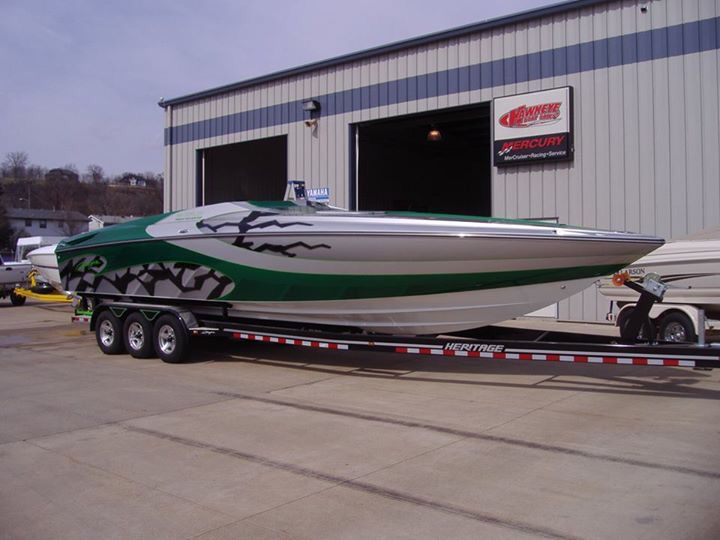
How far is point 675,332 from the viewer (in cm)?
1030

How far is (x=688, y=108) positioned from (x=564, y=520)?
11.6m

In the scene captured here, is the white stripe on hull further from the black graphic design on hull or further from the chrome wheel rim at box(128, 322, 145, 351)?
the chrome wheel rim at box(128, 322, 145, 351)

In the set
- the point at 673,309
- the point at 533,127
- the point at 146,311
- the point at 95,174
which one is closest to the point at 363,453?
the point at 146,311

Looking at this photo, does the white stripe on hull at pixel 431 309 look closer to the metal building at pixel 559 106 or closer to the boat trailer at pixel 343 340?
the boat trailer at pixel 343 340

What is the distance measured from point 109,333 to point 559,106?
407 inches

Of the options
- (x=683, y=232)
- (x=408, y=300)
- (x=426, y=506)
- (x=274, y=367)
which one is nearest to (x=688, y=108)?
(x=683, y=232)

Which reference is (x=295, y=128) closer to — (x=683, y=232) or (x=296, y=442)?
(x=683, y=232)

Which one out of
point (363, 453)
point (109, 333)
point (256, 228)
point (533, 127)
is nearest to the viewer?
point (363, 453)

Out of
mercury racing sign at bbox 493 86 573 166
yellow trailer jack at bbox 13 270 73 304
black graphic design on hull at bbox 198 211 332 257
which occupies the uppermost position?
mercury racing sign at bbox 493 86 573 166

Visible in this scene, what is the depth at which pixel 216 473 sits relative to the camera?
16.2 feet

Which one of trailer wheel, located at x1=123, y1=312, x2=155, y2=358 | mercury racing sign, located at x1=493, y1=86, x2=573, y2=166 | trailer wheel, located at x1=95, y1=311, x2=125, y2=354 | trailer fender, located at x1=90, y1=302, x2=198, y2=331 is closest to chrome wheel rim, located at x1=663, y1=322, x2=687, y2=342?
mercury racing sign, located at x1=493, y1=86, x2=573, y2=166

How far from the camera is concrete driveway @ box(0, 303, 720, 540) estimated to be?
4.01m

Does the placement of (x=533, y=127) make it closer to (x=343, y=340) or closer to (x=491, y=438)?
(x=343, y=340)

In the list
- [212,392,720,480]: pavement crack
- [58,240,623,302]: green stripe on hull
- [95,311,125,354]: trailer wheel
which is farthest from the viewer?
[95,311,125,354]: trailer wheel
